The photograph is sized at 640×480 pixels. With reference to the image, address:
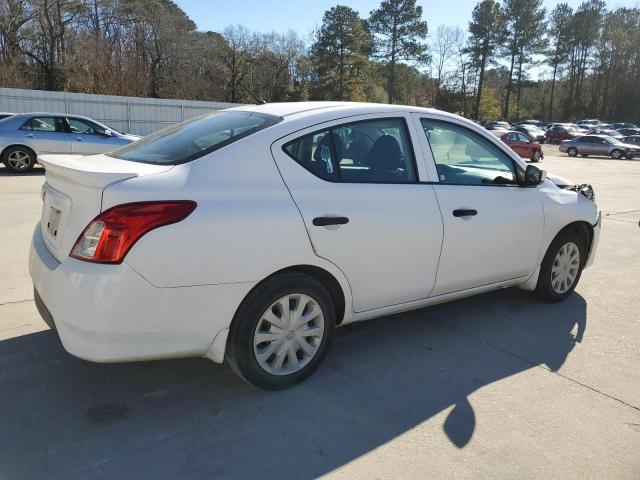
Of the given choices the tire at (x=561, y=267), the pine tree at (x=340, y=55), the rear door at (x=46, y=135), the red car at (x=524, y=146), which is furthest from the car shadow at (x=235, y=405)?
the pine tree at (x=340, y=55)

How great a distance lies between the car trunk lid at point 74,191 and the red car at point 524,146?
2502cm

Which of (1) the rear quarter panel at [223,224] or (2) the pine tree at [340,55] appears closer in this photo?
(1) the rear quarter panel at [223,224]

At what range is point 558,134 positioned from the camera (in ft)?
149

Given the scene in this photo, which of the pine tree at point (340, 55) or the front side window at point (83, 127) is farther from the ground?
the pine tree at point (340, 55)

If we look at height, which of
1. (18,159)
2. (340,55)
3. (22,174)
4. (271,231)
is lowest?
(22,174)

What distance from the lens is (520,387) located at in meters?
3.32

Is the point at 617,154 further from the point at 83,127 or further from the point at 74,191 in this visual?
the point at 74,191

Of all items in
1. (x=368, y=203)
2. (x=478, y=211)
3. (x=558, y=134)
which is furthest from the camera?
(x=558, y=134)

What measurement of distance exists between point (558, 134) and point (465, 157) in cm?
4637

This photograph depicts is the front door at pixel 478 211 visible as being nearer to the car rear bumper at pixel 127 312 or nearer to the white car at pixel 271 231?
the white car at pixel 271 231

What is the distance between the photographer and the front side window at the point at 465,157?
379cm

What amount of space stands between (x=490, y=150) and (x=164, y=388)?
2963 millimetres

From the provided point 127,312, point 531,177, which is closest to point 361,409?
point 127,312

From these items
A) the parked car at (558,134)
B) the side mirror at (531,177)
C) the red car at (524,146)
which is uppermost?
the parked car at (558,134)
